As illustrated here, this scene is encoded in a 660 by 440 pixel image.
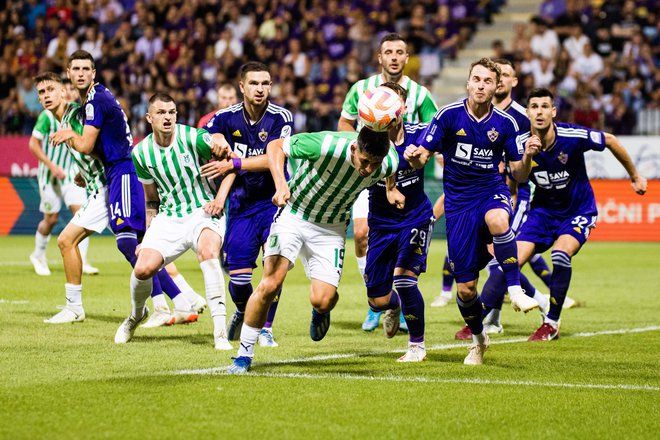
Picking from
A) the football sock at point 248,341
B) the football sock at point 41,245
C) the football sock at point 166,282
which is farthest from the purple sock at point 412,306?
the football sock at point 41,245

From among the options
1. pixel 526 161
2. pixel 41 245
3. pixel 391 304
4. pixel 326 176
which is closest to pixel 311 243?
pixel 326 176

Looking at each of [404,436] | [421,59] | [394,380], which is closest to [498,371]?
[394,380]

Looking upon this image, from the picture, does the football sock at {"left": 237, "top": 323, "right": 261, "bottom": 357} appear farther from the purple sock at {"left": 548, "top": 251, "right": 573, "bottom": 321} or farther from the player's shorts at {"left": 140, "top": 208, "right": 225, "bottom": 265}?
the purple sock at {"left": 548, "top": 251, "right": 573, "bottom": 321}

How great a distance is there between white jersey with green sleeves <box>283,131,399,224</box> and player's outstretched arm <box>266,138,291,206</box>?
0.10 m

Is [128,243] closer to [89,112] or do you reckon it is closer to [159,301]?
[159,301]

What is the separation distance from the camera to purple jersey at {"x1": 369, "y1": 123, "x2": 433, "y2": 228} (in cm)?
927

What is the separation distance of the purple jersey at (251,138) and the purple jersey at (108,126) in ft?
5.07

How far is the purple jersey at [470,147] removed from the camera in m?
9.16

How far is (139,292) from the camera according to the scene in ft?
31.9

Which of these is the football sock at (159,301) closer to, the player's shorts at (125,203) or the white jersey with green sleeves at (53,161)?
the player's shorts at (125,203)

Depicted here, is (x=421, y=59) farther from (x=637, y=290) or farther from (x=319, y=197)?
(x=319, y=197)

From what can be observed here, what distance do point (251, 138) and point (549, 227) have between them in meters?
3.10

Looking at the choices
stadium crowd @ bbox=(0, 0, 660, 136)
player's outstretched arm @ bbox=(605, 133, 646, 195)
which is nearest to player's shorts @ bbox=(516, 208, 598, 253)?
player's outstretched arm @ bbox=(605, 133, 646, 195)

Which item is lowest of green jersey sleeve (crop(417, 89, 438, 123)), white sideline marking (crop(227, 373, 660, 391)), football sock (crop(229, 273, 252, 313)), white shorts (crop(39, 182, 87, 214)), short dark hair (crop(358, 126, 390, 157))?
white sideline marking (crop(227, 373, 660, 391))
